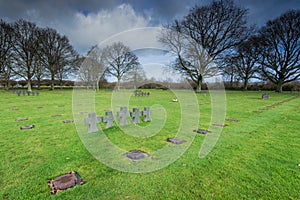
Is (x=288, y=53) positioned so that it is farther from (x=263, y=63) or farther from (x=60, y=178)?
(x=60, y=178)

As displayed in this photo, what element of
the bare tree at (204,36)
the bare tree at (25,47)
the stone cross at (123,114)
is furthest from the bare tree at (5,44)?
the stone cross at (123,114)

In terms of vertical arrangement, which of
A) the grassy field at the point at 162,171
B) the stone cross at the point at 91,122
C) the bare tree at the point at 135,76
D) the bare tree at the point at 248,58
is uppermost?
the bare tree at the point at 248,58

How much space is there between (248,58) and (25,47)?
38.9 meters

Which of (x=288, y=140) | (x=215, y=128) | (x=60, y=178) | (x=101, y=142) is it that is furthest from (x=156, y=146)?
(x=288, y=140)

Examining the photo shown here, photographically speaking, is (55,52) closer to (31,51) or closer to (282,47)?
(31,51)

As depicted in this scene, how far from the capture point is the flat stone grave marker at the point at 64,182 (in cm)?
203

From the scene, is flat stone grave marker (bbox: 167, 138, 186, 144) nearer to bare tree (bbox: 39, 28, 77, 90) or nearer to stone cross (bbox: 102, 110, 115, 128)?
stone cross (bbox: 102, 110, 115, 128)

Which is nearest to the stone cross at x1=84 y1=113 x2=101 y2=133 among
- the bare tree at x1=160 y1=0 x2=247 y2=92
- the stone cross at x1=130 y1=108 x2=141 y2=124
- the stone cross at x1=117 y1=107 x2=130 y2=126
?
the stone cross at x1=117 y1=107 x2=130 y2=126

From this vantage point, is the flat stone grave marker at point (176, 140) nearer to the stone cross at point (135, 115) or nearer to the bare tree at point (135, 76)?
the stone cross at point (135, 115)

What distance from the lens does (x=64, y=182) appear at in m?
2.14

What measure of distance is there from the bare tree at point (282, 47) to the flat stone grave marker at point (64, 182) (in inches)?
1282

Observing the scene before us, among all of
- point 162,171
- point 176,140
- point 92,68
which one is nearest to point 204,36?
point 92,68

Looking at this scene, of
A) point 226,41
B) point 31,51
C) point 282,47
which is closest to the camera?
point 226,41

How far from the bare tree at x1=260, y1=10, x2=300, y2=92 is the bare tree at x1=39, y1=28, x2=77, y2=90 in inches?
1425
